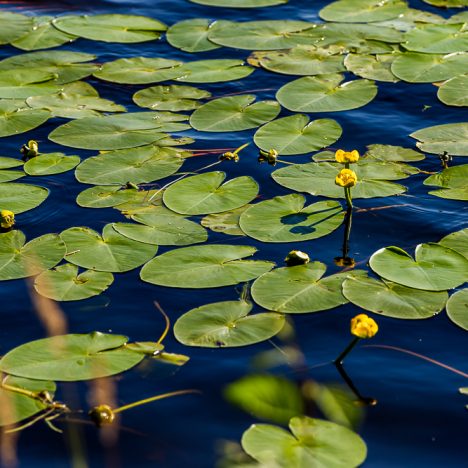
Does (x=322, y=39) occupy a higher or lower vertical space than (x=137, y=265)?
higher

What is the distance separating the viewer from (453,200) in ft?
10.6

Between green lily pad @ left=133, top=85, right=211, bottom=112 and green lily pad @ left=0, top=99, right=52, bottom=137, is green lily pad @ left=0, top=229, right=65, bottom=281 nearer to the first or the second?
green lily pad @ left=0, top=99, right=52, bottom=137

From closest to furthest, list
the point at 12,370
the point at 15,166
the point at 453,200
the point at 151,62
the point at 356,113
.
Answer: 1. the point at 12,370
2. the point at 453,200
3. the point at 15,166
4. the point at 356,113
5. the point at 151,62

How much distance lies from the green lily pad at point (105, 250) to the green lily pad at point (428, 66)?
5.71 ft

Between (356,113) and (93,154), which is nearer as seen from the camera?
(93,154)

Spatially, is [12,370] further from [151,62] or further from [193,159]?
[151,62]

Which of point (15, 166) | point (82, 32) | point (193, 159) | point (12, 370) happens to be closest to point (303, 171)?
point (193, 159)

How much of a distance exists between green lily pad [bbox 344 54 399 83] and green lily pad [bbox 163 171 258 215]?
1111mm

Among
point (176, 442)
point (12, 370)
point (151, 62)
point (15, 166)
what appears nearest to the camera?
point (176, 442)

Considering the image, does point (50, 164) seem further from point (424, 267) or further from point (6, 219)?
point (424, 267)

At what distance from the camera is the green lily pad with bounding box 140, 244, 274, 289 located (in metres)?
2.77

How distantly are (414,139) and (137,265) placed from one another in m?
1.40

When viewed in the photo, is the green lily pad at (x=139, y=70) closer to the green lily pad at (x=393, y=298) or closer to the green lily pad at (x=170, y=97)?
the green lily pad at (x=170, y=97)

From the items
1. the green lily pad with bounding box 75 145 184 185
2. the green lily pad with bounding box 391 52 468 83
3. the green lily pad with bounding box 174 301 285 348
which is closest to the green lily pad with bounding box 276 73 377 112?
the green lily pad with bounding box 391 52 468 83
